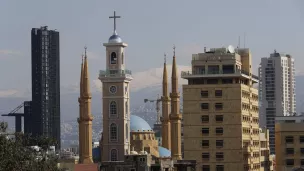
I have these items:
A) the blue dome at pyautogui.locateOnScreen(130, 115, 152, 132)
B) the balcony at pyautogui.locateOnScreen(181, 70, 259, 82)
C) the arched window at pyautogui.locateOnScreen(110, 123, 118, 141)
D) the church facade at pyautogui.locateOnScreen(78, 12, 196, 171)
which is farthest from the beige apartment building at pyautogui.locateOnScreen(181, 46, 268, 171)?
the blue dome at pyautogui.locateOnScreen(130, 115, 152, 132)

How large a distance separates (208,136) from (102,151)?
36.2 meters

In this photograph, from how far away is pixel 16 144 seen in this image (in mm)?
96625

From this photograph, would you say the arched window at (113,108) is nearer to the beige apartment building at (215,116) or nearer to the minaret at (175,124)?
the minaret at (175,124)

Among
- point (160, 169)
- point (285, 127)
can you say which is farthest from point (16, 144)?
point (285, 127)

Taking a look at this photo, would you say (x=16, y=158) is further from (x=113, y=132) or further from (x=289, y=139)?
(x=113, y=132)

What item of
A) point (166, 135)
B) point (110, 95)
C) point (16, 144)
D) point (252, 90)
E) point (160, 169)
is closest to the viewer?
point (16, 144)

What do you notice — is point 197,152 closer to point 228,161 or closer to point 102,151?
point 228,161

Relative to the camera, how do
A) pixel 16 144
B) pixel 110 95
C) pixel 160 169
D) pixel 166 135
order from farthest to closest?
pixel 166 135 < pixel 110 95 < pixel 160 169 < pixel 16 144

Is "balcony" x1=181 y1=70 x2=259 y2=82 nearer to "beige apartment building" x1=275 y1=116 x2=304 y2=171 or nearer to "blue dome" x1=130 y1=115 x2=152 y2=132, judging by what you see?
"beige apartment building" x1=275 y1=116 x2=304 y2=171

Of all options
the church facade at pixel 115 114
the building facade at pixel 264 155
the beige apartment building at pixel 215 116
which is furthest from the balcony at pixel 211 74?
the church facade at pixel 115 114

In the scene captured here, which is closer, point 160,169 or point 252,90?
point 160,169

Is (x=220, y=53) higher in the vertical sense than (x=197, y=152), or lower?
higher

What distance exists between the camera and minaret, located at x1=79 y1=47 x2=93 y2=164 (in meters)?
163

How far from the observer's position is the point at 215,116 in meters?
133
